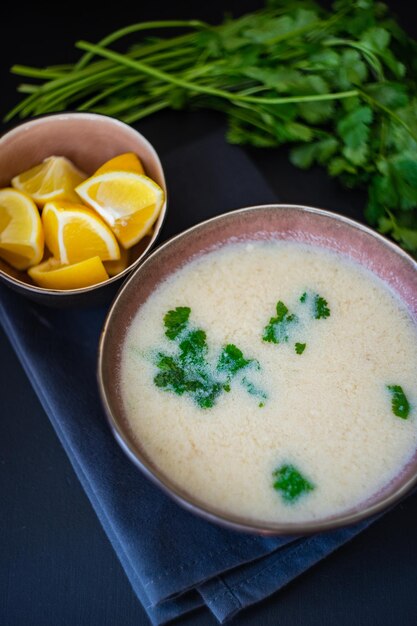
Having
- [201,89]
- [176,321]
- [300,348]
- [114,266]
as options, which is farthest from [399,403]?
[201,89]

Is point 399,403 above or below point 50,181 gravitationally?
below

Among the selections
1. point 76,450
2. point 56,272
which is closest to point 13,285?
point 56,272

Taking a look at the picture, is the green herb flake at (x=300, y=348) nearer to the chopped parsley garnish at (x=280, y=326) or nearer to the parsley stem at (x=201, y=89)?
the chopped parsley garnish at (x=280, y=326)

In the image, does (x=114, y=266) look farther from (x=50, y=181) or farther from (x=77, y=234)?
(x=50, y=181)

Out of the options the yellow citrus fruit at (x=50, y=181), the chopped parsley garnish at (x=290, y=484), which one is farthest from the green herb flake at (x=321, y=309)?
the yellow citrus fruit at (x=50, y=181)

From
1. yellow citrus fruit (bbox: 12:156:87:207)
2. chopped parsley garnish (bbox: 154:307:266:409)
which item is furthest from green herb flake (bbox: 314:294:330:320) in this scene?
yellow citrus fruit (bbox: 12:156:87:207)

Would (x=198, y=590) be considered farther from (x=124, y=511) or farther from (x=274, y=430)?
(x=274, y=430)

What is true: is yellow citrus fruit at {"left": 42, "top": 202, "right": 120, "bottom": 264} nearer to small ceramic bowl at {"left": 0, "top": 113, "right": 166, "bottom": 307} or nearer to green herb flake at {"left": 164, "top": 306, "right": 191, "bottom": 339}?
small ceramic bowl at {"left": 0, "top": 113, "right": 166, "bottom": 307}
